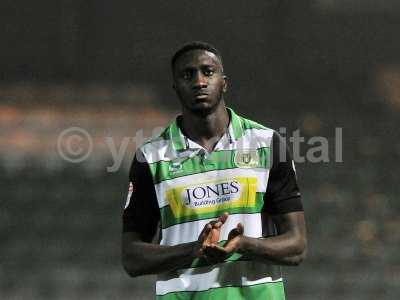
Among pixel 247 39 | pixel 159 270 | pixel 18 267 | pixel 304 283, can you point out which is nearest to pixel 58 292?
pixel 18 267

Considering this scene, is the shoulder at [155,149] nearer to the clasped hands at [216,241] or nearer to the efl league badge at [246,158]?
the efl league badge at [246,158]

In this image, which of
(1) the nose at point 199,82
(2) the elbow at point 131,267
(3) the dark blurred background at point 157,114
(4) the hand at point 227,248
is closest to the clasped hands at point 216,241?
(4) the hand at point 227,248

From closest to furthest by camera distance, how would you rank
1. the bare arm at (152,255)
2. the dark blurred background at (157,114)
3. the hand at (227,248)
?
the hand at (227,248) < the bare arm at (152,255) < the dark blurred background at (157,114)

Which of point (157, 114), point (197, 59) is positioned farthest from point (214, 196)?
point (157, 114)

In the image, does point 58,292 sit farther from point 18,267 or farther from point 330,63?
point 330,63

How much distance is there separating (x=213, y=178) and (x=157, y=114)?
173 centimetres

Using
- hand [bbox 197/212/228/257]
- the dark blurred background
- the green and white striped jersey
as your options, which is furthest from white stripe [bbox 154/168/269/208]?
the dark blurred background

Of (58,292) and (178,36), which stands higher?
(178,36)

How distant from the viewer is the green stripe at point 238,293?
6.64 feet

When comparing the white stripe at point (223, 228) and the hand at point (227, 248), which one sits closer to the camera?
the hand at point (227, 248)

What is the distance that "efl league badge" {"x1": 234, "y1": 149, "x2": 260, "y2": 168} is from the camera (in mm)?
2088

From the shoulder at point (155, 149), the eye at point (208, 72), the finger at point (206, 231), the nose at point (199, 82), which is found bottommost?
the finger at point (206, 231)

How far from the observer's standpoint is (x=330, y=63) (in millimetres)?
3891

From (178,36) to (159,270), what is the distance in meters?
1.95
